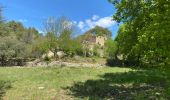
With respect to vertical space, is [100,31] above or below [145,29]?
above

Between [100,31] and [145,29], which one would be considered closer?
[145,29]

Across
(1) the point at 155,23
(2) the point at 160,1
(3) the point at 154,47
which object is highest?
(2) the point at 160,1

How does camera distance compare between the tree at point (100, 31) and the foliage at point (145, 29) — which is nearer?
the foliage at point (145, 29)

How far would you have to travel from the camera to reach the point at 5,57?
197ft

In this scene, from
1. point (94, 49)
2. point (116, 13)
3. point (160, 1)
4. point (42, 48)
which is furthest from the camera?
point (94, 49)

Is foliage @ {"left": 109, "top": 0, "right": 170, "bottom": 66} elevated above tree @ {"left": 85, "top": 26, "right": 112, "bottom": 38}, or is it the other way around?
tree @ {"left": 85, "top": 26, "right": 112, "bottom": 38}

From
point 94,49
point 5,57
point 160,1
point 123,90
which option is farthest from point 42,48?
point 160,1

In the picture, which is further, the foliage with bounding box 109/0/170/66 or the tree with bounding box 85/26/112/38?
the tree with bounding box 85/26/112/38

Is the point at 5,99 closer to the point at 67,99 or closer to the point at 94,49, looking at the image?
the point at 67,99

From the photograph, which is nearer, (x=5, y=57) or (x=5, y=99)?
(x=5, y=99)

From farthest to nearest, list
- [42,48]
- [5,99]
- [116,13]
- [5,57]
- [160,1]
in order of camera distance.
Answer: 1. [42,48]
2. [5,57]
3. [116,13]
4. [5,99]
5. [160,1]

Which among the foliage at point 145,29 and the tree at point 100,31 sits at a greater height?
the tree at point 100,31

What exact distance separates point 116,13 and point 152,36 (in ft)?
26.4

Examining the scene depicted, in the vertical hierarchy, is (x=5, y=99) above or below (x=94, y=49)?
below
